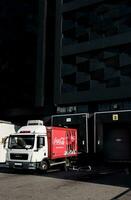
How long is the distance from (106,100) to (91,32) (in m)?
8.09

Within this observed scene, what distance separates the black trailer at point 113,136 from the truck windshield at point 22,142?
8.72 metres

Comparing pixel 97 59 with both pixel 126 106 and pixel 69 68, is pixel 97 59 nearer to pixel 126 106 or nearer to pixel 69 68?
pixel 69 68

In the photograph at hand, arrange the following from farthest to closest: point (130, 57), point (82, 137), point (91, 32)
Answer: point (91, 32), point (130, 57), point (82, 137)

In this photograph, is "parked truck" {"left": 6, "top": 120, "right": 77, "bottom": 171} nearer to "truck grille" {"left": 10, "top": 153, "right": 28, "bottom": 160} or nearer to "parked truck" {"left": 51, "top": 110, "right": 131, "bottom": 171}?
"truck grille" {"left": 10, "top": 153, "right": 28, "bottom": 160}

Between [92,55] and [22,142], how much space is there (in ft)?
57.2

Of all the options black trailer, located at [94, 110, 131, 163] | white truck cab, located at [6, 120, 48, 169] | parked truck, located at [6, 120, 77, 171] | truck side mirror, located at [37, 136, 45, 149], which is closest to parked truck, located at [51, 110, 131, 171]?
black trailer, located at [94, 110, 131, 163]

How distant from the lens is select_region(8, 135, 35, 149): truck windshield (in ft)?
75.6

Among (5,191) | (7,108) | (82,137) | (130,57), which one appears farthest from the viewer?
(7,108)

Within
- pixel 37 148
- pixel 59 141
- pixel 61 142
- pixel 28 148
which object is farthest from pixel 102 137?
pixel 28 148

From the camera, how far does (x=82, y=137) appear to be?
30.5 m

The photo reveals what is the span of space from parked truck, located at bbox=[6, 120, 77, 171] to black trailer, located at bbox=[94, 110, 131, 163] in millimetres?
5671

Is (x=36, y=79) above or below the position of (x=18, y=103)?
above

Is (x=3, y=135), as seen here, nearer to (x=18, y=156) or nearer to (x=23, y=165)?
(x=18, y=156)

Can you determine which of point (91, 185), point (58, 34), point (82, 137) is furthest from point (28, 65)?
point (91, 185)
